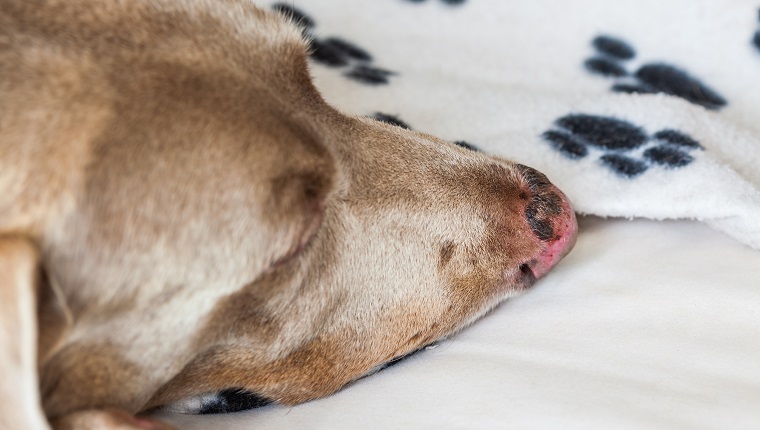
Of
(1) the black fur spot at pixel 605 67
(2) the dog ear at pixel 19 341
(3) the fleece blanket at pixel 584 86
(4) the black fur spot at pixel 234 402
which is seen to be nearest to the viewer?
(2) the dog ear at pixel 19 341

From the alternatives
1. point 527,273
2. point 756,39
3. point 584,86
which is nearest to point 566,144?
point 584,86

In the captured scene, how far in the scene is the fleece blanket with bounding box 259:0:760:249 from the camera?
1.88m

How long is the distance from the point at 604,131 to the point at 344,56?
0.78 metres

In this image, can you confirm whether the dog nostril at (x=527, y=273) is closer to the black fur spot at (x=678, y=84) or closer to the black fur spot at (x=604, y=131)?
the black fur spot at (x=604, y=131)

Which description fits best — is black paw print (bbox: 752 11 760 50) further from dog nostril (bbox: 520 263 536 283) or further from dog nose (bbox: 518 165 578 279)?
dog nostril (bbox: 520 263 536 283)

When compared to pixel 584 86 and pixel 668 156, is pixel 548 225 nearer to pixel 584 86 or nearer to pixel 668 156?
pixel 668 156

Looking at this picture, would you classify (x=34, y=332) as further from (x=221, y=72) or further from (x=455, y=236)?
(x=455, y=236)

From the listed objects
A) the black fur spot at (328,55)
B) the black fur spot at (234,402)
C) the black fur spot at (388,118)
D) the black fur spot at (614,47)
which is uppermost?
the black fur spot at (328,55)

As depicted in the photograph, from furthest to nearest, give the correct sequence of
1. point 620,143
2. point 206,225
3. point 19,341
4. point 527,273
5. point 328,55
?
point 328,55 < point 620,143 < point 527,273 < point 206,225 < point 19,341

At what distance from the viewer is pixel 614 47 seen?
7.85 feet

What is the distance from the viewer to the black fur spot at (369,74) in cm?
239

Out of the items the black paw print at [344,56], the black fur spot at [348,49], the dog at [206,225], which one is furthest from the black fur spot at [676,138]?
the black fur spot at [348,49]

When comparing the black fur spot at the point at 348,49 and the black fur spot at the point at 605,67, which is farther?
the black fur spot at the point at 348,49

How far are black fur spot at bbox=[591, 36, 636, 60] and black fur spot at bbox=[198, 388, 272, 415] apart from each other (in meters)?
1.33
